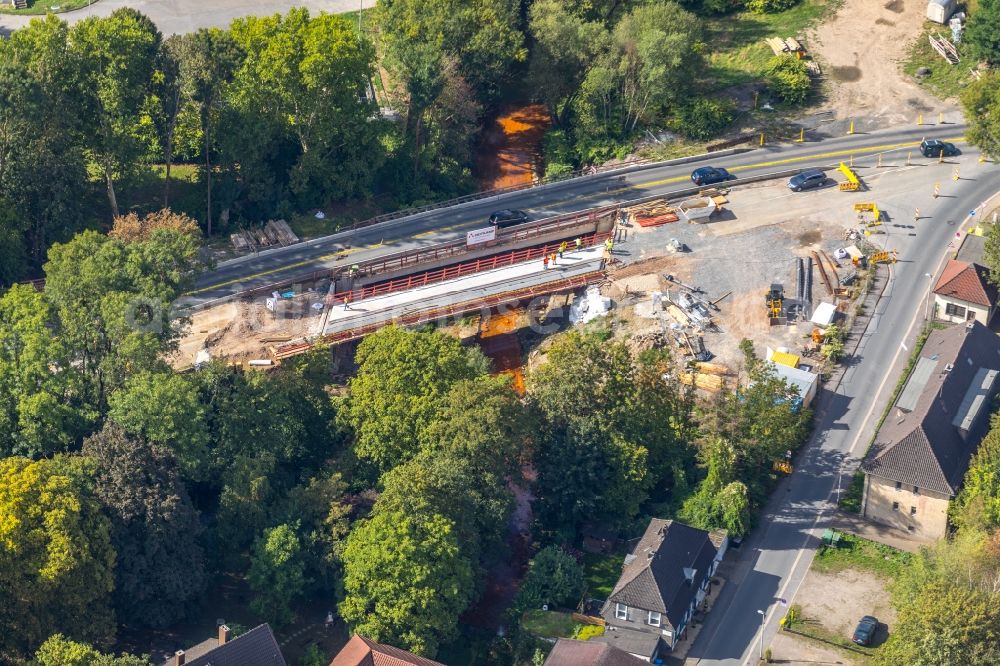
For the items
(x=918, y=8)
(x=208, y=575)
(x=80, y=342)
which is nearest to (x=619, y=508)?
(x=208, y=575)

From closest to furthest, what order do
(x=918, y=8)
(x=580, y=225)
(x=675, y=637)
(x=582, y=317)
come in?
1. (x=675, y=637)
2. (x=582, y=317)
3. (x=580, y=225)
4. (x=918, y=8)

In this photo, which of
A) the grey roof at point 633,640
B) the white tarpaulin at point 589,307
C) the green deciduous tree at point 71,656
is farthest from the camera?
the white tarpaulin at point 589,307

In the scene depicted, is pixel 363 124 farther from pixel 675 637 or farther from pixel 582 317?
pixel 675 637

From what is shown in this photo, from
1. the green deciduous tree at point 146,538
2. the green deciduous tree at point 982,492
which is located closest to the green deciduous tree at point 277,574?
the green deciduous tree at point 146,538

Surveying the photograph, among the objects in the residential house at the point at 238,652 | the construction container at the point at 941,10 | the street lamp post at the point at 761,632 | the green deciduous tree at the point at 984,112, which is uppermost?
the construction container at the point at 941,10

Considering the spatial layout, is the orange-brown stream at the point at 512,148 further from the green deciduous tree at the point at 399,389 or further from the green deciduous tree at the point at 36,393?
the green deciduous tree at the point at 36,393

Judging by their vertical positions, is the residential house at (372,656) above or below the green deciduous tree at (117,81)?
below

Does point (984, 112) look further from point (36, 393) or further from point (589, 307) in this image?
point (36, 393)
